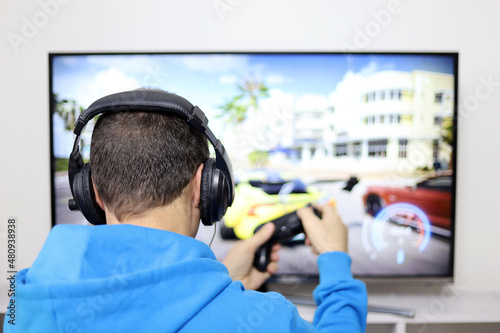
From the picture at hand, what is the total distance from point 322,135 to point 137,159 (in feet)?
4.28

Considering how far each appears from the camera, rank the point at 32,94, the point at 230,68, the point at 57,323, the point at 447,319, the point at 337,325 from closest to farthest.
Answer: the point at 57,323 → the point at 337,325 → the point at 447,319 → the point at 230,68 → the point at 32,94

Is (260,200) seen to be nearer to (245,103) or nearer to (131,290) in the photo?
(245,103)

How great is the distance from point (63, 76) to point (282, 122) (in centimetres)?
100

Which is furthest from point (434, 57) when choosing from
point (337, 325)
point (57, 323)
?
point (57, 323)

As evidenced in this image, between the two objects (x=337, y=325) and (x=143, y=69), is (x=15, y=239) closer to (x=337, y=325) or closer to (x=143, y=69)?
(x=143, y=69)

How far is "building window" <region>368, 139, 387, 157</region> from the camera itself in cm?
183

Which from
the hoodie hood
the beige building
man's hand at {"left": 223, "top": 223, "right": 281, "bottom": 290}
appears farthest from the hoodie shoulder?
the beige building

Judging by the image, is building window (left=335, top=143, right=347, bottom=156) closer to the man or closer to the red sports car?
the red sports car

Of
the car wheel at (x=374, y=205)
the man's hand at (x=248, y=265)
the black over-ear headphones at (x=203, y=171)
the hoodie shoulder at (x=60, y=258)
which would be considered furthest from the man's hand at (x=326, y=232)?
the car wheel at (x=374, y=205)

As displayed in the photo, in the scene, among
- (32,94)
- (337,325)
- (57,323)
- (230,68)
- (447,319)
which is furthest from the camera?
(32,94)

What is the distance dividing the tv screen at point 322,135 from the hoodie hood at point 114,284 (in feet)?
4.01

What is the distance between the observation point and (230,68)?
1.79 meters

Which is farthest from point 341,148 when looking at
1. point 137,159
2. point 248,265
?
point 137,159

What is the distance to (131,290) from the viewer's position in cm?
55
